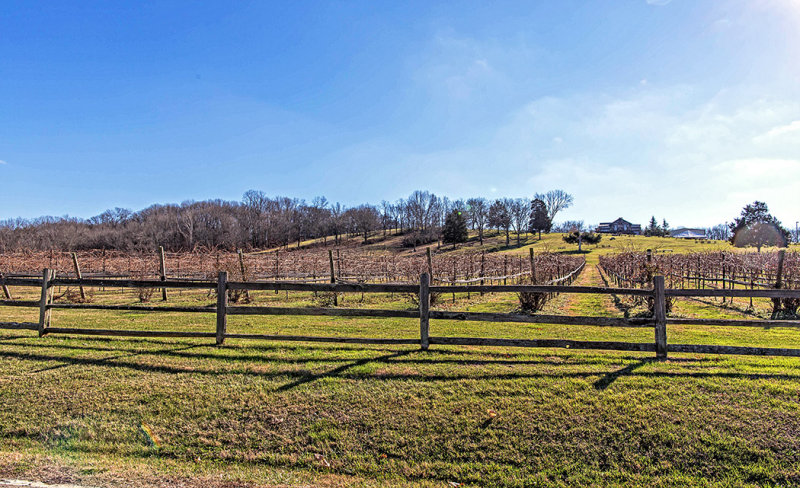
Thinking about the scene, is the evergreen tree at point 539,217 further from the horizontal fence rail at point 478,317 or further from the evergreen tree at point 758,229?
the horizontal fence rail at point 478,317

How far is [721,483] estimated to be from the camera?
11.3 feet

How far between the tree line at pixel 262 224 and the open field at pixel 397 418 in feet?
223

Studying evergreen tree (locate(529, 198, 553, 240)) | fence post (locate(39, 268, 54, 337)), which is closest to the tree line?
evergreen tree (locate(529, 198, 553, 240))

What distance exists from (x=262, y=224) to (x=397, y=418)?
102 meters

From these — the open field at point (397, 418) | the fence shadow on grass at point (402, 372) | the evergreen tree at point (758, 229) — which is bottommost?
the open field at point (397, 418)

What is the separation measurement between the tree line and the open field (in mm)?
67834

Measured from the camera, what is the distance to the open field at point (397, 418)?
367 cm

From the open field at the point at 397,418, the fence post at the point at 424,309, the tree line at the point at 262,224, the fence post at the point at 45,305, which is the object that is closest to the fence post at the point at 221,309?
the open field at the point at 397,418

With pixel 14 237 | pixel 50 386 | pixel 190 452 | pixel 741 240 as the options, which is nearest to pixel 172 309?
pixel 50 386

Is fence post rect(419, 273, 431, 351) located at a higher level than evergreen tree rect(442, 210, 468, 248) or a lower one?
lower

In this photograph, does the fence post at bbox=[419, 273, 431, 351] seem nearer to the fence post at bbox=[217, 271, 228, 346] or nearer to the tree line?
the fence post at bbox=[217, 271, 228, 346]

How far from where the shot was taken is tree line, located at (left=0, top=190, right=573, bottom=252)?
3135 inches

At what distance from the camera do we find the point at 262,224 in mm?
99562

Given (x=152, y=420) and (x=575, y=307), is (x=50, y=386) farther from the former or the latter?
(x=575, y=307)
